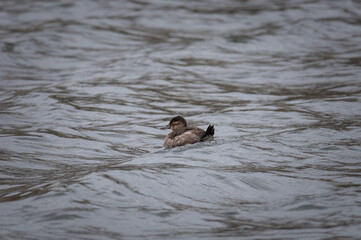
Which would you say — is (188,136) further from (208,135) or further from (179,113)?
(179,113)

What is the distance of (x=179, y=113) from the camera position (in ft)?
44.6

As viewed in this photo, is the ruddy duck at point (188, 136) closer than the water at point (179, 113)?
No

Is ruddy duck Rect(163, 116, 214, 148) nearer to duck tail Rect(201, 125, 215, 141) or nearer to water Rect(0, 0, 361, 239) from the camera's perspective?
duck tail Rect(201, 125, 215, 141)

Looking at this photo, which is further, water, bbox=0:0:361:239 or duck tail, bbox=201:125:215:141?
duck tail, bbox=201:125:215:141

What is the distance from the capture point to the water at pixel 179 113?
707 cm

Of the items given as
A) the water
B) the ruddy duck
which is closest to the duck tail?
the ruddy duck

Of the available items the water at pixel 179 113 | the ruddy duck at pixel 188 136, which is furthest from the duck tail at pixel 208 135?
the water at pixel 179 113

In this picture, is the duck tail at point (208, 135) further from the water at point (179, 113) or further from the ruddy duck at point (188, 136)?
the water at point (179, 113)

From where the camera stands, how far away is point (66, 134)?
1153 cm

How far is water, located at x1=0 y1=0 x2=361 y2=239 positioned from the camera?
23.2ft

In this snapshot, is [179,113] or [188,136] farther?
[179,113]

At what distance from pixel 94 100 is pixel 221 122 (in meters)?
3.60

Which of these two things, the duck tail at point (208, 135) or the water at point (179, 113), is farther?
the duck tail at point (208, 135)

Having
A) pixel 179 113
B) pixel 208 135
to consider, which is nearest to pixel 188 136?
pixel 208 135
